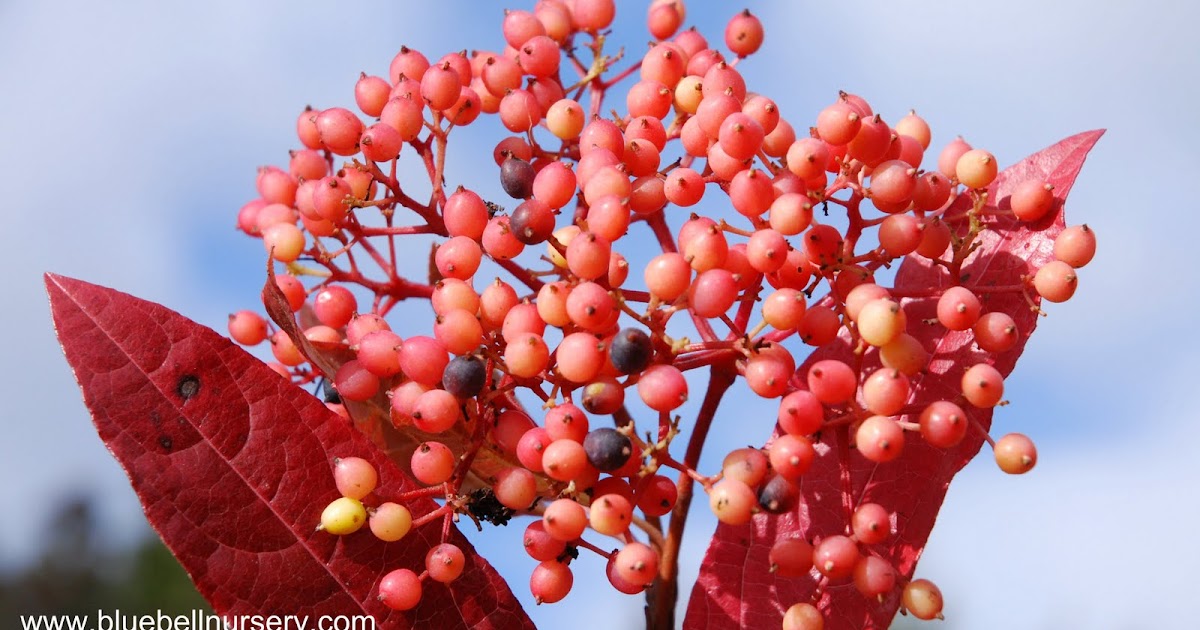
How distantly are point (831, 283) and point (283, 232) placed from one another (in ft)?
2.18

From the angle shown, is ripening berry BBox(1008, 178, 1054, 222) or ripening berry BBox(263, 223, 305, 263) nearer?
ripening berry BBox(1008, 178, 1054, 222)

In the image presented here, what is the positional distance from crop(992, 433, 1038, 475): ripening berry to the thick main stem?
0.90 ft

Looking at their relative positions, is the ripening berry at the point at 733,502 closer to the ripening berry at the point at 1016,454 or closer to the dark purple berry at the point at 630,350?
the dark purple berry at the point at 630,350

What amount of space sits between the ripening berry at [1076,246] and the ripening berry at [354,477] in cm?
75

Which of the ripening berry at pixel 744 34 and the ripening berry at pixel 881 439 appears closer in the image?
the ripening berry at pixel 881 439

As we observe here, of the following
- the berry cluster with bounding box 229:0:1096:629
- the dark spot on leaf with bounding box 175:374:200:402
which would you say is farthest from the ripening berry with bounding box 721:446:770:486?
the dark spot on leaf with bounding box 175:374:200:402

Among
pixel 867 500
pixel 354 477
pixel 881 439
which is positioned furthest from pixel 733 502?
pixel 354 477

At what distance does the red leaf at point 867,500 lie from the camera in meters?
1.08

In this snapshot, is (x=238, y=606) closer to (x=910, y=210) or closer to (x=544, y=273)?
(x=544, y=273)

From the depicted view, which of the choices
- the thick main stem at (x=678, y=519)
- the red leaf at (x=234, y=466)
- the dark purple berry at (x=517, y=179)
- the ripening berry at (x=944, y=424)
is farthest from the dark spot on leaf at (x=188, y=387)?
the ripening berry at (x=944, y=424)

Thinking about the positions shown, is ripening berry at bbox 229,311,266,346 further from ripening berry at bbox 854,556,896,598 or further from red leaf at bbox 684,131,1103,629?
ripening berry at bbox 854,556,896,598

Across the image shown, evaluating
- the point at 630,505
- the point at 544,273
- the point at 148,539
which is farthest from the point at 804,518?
the point at 148,539

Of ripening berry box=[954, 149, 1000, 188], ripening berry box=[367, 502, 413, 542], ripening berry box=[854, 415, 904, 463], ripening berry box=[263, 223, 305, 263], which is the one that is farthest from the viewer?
ripening berry box=[263, 223, 305, 263]

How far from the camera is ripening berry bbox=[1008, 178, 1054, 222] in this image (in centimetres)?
112
